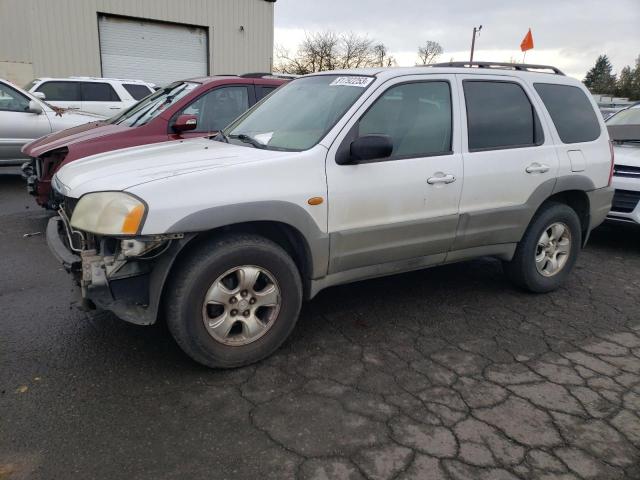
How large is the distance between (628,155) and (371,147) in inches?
177

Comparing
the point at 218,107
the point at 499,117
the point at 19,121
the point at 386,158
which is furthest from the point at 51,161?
the point at 499,117

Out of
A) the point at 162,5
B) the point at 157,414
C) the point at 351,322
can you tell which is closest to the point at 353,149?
the point at 351,322

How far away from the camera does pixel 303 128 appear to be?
3.50m

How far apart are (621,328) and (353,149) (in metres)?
2.55

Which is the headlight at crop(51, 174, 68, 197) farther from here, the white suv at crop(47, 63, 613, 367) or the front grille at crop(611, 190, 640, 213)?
the front grille at crop(611, 190, 640, 213)

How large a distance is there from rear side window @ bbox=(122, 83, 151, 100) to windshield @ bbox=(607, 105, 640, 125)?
962 centimetres

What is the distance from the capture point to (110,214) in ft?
8.83

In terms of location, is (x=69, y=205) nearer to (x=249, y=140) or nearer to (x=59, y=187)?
(x=59, y=187)

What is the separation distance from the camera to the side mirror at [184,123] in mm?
5473

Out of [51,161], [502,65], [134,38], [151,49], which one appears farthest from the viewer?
[151,49]

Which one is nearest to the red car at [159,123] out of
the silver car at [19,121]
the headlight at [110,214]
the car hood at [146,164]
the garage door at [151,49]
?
the car hood at [146,164]

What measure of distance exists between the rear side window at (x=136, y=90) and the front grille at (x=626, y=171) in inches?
391

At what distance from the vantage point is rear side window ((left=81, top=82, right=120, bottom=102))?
1147 cm

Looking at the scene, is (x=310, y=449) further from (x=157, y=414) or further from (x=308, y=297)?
(x=308, y=297)
